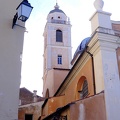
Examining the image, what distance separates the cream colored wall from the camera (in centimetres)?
Answer: 509

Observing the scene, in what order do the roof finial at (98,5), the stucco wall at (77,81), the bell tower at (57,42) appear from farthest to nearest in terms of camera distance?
the bell tower at (57,42) < the roof finial at (98,5) < the stucco wall at (77,81)

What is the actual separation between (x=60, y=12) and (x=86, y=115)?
24.9 meters

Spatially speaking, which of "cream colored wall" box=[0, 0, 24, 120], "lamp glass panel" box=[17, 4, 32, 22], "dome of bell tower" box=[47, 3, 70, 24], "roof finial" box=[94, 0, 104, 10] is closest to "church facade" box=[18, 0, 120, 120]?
"roof finial" box=[94, 0, 104, 10]

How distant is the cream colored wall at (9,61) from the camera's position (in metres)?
5.09

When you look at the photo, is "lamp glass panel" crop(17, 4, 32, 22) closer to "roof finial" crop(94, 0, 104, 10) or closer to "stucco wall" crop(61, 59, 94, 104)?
"stucco wall" crop(61, 59, 94, 104)

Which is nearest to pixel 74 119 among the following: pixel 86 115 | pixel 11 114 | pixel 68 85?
pixel 86 115

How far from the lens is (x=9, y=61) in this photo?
5.51 metres

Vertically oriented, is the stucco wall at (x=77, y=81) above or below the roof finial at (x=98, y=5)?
below

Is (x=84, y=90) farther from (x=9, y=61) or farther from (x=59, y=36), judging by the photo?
(x=59, y=36)

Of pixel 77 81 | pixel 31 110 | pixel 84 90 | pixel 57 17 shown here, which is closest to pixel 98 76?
pixel 84 90

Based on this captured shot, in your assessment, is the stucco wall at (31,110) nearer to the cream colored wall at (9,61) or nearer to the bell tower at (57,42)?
the bell tower at (57,42)

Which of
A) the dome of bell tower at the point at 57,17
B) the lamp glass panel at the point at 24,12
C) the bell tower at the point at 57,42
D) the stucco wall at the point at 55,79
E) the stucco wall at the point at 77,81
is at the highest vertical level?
the dome of bell tower at the point at 57,17

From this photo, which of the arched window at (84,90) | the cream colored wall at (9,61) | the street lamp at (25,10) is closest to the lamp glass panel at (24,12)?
the street lamp at (25,10)

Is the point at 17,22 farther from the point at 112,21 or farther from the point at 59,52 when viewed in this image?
the point at 59,52
